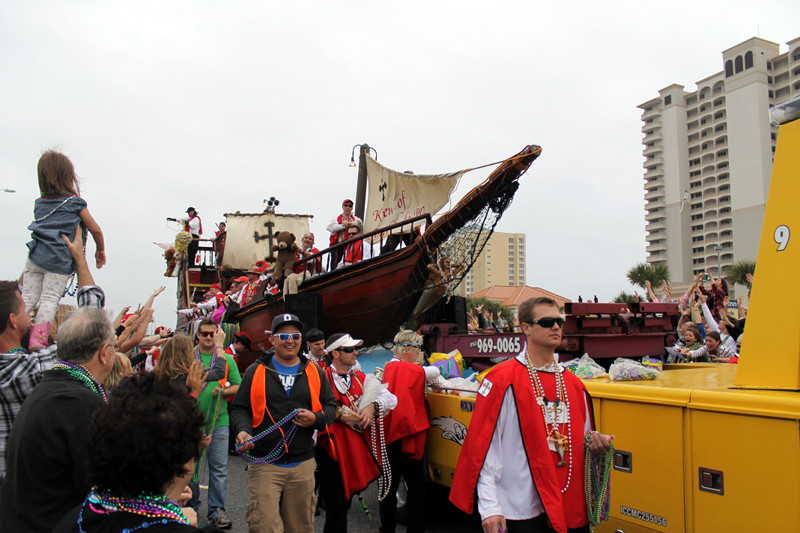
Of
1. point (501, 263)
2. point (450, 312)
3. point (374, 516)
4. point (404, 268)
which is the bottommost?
point (374, 516)

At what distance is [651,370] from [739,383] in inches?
39.1

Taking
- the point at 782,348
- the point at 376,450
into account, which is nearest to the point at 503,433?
the point at 782,348

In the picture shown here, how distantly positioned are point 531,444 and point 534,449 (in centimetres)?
3

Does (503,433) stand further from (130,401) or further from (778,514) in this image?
(130,401)

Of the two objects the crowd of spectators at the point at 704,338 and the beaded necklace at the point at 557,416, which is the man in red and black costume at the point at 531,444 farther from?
the crowd of spectators at the point at 704,338

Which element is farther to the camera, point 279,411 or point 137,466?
point 279,411

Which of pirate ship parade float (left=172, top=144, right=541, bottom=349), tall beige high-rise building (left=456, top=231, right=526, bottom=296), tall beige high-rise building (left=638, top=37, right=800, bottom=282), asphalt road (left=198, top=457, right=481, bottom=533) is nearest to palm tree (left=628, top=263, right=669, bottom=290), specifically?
tall beige high-rise building (left=638, top=37, right=800, bottom=282)

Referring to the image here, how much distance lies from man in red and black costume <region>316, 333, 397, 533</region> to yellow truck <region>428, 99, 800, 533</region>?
2.04m

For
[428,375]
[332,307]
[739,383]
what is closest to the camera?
[739,383]

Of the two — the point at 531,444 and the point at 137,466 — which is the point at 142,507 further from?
the point at 531,444

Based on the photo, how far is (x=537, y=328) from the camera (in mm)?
3357

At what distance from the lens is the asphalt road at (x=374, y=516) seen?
614 centimetres

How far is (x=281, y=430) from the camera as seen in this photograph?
4418 mm

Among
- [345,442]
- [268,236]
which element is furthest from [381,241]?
[268,236]
